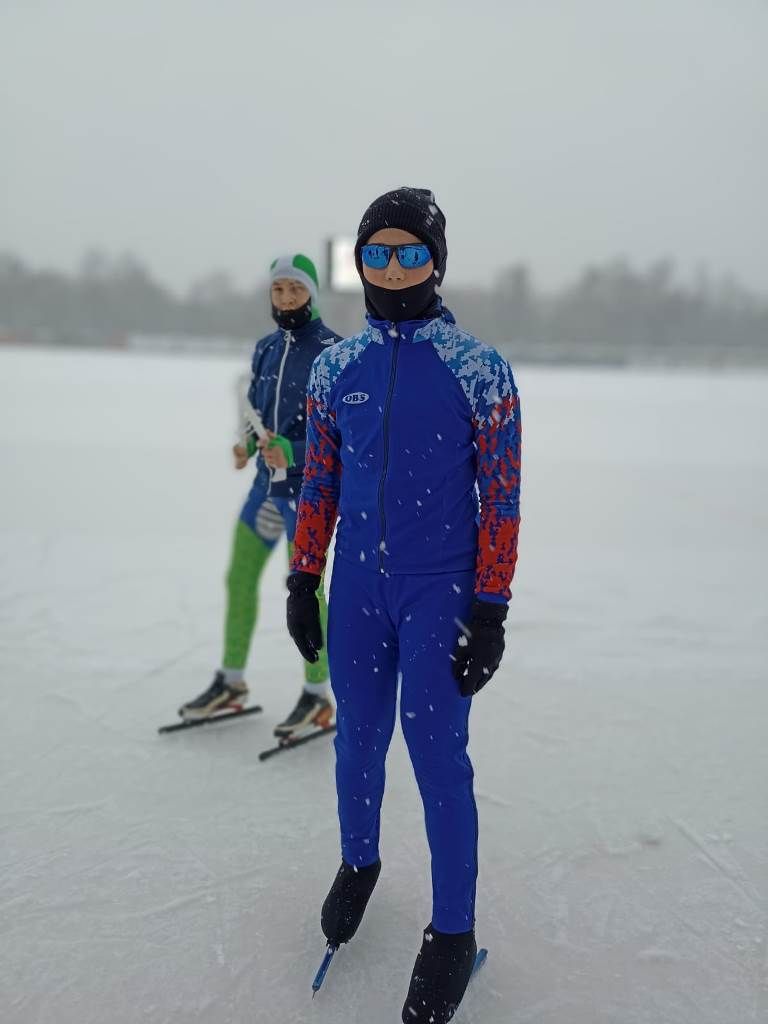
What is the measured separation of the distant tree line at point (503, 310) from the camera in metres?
58.4

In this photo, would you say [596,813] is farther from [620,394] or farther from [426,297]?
[620,394]

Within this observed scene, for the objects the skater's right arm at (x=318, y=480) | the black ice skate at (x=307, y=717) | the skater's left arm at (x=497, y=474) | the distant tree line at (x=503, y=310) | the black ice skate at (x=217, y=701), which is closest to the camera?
the skater's left arm at (x=497, y=474)

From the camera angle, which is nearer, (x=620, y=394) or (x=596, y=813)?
(x=596, y=813)

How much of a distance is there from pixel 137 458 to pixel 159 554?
417cm

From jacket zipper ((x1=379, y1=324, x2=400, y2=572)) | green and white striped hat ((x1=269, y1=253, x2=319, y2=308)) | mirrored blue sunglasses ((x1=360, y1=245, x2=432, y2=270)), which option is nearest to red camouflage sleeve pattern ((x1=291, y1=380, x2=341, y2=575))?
jacket zipper ((x1=379, y1=324, x2=400, y2=572))

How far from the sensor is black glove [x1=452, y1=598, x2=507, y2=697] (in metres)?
1.68

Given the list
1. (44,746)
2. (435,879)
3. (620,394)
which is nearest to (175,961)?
(435,879)

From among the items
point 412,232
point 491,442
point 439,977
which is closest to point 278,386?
point 412,232

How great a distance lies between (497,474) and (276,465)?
3.97ft

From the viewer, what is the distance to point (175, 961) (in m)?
→ 1.91

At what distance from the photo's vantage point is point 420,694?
1737 mm

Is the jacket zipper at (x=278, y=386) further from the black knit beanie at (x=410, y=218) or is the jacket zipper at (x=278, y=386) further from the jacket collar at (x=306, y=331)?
the black knit beanie at (x=410, y=218)

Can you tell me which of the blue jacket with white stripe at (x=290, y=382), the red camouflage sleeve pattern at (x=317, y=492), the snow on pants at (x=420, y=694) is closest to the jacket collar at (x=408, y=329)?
the red camouflage sleeve pattern at (x=317, y=492)

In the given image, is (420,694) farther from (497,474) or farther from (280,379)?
(280,379)
